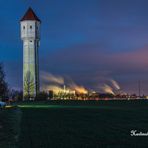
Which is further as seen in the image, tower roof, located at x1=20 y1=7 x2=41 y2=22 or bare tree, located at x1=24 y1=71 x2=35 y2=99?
tower roof, located at x1=20 y1=7 x2=41 y2=22

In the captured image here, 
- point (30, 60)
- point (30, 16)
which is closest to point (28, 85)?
point (30, 60)

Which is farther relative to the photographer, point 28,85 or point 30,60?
point 30,60

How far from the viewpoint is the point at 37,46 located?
6073 inches

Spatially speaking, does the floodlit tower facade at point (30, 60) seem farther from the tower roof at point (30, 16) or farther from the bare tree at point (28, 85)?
the tower roof at point (30, 16)

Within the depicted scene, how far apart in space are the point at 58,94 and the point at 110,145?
164849 millimetres

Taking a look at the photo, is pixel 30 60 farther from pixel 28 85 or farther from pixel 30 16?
pixel 30 16

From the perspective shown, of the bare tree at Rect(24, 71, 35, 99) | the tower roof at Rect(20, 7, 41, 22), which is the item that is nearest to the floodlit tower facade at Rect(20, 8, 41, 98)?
the bare tree at Rect(24, 71, 35, 99)

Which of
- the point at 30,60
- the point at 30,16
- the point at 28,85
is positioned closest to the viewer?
the point at 28,85

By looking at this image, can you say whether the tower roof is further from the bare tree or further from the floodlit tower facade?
the bare tree

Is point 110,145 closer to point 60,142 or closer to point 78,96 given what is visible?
point 60,142

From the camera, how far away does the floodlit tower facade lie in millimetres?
149625

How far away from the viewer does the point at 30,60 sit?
498ft

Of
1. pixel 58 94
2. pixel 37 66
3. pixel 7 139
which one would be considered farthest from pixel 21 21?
pixel 7 139

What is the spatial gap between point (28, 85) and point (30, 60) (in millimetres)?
8402
